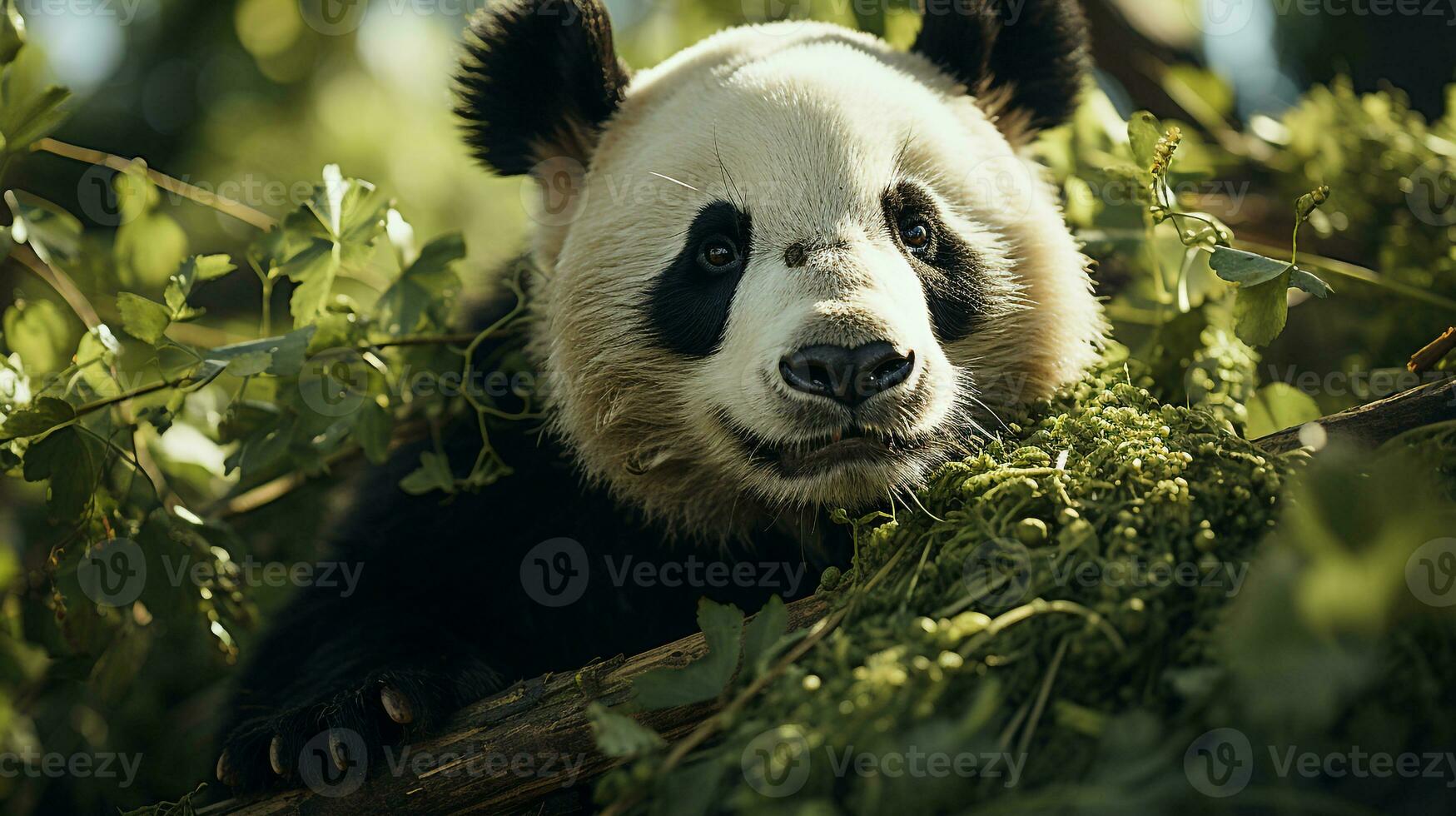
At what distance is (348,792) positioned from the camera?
2729 mm

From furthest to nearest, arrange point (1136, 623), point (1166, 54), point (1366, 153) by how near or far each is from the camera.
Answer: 1. point (1166, 54)
2. point (1366, 153)
3. point (1136, 623)

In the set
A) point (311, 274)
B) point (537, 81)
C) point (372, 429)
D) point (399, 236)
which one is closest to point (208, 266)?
point (311, 274)

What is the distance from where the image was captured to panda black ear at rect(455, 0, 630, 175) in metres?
3.39

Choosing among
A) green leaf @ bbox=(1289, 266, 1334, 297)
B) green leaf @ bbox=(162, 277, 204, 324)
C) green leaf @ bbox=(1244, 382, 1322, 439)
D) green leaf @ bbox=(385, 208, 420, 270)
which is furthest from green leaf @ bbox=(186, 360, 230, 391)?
green leaf @ bbox=(1244, 382, 1322, 439)

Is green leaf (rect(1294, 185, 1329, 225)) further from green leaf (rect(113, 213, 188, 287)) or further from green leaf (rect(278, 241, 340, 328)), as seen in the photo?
green leaf (rect(113, 213, 188, 287))

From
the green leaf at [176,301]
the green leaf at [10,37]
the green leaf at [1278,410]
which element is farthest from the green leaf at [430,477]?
the green leaf at [1278,410]

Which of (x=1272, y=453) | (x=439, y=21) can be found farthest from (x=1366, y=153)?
(x=439, y=21)

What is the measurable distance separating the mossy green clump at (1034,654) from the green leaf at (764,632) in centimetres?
5

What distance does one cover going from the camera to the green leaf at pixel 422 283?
3.45 m

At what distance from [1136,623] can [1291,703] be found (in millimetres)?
458

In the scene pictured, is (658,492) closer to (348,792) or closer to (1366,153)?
(348,792)

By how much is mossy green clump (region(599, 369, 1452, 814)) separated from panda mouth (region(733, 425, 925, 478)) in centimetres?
29

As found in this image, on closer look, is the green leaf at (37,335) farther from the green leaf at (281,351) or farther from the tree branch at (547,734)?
the tree branch at (547,734)

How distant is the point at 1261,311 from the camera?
261cm
